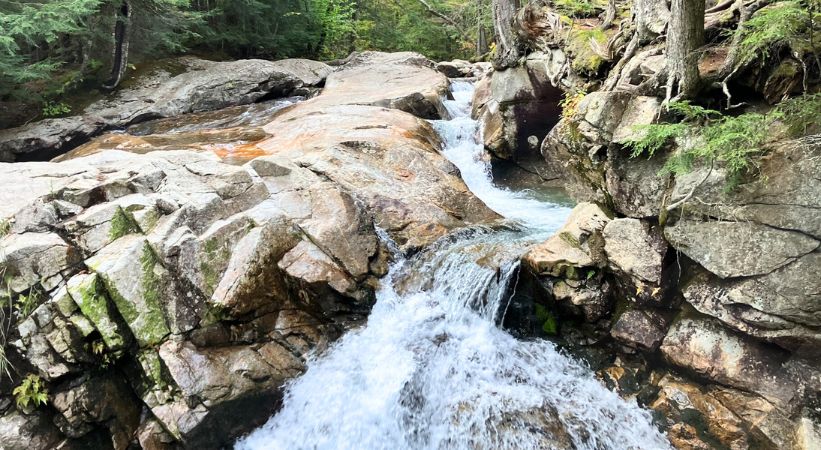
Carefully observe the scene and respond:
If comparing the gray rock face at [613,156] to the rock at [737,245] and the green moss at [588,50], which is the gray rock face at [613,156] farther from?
the green moss at [588,50]

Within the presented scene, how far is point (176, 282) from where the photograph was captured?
19.1 feet

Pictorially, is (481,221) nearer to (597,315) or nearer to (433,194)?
(433,194)

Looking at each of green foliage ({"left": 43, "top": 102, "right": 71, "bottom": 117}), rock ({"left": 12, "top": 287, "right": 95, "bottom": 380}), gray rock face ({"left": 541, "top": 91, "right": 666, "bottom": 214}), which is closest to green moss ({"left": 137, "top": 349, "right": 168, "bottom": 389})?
rock ({"left": 12, "top": 287, "right": 95, "bottom": 380})

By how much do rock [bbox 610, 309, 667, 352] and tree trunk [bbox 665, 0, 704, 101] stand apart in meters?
2.51

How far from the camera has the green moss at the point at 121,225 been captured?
6.05 metres

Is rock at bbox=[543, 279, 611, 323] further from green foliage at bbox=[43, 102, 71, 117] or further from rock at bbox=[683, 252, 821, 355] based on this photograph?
green foliage at bbox=[43, 102, 71, 117]

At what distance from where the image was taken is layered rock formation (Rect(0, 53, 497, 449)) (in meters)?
5.30

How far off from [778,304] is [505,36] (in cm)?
952

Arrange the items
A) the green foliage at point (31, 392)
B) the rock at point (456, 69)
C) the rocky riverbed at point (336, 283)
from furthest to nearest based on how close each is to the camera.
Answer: the rock at point (456, 69)
the green foliage at point (31, 392)
the rocky riverbed at point (336, 283)

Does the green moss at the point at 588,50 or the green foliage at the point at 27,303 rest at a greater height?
the green moss at the point at 588,50

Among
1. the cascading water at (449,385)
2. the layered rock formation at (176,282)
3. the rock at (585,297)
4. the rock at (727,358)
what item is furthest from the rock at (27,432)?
the rock at (727,358)

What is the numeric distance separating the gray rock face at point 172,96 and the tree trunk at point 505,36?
24.1 feet

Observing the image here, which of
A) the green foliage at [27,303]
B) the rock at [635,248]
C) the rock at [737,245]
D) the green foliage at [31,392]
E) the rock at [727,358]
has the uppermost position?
the rock at [737,245]

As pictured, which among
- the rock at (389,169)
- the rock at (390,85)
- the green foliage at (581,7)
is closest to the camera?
the rock at (389,169)
